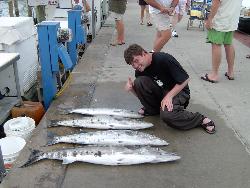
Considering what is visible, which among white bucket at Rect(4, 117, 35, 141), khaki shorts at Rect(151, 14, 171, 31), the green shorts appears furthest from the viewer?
khaki shorts at Rect(151, 14, 171, 31)

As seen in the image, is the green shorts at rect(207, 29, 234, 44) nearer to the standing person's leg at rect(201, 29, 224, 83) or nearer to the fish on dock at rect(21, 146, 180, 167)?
the standing person's leg at rect(201, 29, 224, 83)

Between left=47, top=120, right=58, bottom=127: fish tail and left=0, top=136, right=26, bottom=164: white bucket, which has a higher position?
left=47, top=120, right=58, bottom=127: fish tail

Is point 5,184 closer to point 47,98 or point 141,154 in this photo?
point 141,154

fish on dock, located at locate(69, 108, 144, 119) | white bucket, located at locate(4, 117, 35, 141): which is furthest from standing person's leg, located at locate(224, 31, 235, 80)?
white bucket, located at locate(4, 117, 35, 141)

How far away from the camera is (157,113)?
4.58 m

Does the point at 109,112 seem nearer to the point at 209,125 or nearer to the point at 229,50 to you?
the point at 209,125

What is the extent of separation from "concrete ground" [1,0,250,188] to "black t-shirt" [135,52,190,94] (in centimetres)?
58

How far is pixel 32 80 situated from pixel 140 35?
488 cm

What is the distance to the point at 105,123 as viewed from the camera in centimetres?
419

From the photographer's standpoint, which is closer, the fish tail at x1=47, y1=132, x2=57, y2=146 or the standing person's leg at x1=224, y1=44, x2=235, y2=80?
the fish tail at x1=47, y1=132, x2=57, y2=146

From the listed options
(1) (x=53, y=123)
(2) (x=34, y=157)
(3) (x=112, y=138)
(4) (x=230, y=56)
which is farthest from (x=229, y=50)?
(2) (x=34, y=157)

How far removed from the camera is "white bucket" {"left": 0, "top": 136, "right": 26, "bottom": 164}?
12.7 ft

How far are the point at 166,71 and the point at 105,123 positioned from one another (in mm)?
999

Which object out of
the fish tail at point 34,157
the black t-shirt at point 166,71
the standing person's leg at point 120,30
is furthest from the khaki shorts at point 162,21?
the fish tail at point 34,157
